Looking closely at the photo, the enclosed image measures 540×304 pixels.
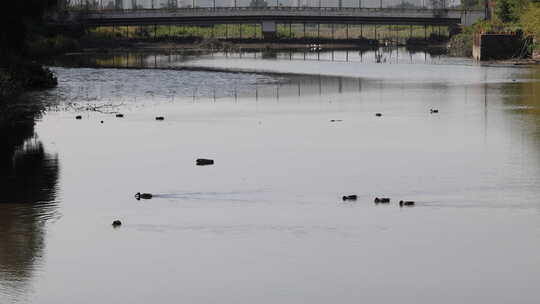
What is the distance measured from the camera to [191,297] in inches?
910

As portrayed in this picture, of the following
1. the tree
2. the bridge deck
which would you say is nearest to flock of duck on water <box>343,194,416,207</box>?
the tree

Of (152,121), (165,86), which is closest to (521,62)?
(165,86)

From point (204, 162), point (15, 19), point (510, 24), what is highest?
point (15, 19)

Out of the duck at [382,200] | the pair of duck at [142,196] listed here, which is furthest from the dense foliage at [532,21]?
the pair of duck at [142,196]

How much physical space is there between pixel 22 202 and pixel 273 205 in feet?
22.7

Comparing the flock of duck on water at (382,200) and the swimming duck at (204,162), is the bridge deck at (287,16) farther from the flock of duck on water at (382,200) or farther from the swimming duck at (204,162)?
the flock of duck on water at (382,200)

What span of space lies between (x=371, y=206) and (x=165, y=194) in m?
6.04

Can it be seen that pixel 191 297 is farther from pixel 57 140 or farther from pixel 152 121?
pixel 152 121

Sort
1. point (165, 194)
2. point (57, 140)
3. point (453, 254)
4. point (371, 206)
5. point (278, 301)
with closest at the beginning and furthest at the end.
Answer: point (278, 301), point (453, 254), point (371, 206), point (165, 194), point (57, 140)

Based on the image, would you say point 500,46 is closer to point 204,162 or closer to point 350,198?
point 204,162

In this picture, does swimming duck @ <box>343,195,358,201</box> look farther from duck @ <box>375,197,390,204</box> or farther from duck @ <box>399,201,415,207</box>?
duck @ <box>399,201,415,207</box>

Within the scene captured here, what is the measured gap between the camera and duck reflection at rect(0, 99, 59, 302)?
25.2 m

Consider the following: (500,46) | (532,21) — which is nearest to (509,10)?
(500,46)

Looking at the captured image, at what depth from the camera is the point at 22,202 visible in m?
32.7
